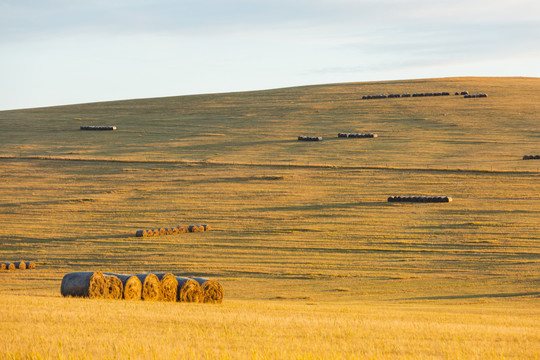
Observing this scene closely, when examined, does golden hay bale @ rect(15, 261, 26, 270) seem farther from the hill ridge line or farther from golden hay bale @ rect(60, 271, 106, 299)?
the hill ridge line

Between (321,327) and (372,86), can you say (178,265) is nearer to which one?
(321,327)

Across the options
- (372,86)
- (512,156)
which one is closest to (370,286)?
(512,156)

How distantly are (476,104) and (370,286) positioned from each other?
211ft

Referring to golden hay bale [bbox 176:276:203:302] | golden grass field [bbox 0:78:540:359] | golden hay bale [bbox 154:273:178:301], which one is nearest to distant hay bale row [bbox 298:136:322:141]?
golden grass field [bbox 0:78:540:359]

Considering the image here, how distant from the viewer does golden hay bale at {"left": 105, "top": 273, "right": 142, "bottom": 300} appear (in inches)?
854

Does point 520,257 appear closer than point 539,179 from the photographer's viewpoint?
Yes

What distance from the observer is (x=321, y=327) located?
15836mm

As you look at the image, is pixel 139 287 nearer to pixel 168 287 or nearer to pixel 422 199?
pixel 168 287

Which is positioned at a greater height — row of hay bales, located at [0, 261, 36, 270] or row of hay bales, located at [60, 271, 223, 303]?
row of hay bales, located at [60, 271, 223, 303]

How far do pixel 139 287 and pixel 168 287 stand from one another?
94cm

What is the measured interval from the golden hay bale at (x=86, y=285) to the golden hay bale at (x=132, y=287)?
660 millimetres

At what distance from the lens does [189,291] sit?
22734 millimetres

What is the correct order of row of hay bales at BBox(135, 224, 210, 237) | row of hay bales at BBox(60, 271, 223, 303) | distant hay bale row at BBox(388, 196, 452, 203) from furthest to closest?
distant hay bale row at BBox(388, 196, 452, 203)
row of hay bales at BBox(135, 224, 210, 237)
row of hay bales at BBox(60, 271, 223, 303)

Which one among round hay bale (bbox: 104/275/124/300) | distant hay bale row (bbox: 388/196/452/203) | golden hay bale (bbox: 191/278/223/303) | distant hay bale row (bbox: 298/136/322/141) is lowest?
golden hay bale (bbox: 191/278/223/303)
